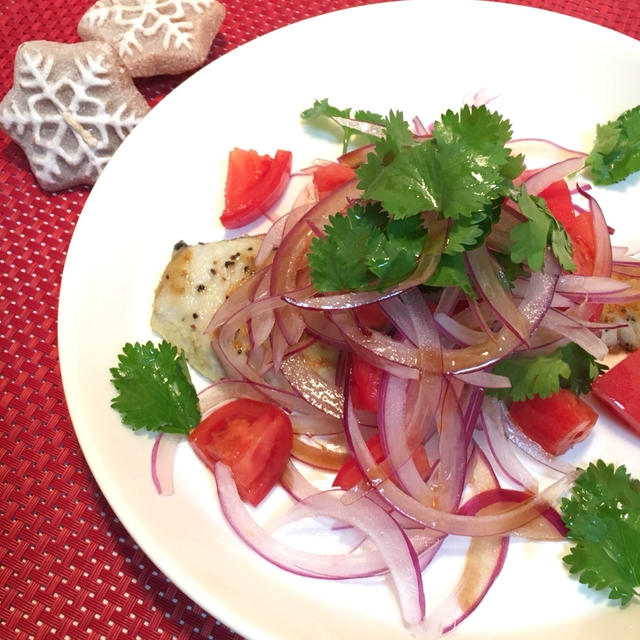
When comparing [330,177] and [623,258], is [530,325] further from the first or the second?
[330,177]

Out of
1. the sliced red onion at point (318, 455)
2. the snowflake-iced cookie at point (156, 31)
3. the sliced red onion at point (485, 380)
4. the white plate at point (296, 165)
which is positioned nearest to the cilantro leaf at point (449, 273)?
the sliced red onion at point (485, 380)

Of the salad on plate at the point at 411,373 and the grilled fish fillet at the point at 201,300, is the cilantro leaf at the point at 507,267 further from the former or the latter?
the grilled fish fillet at the point at 201,300

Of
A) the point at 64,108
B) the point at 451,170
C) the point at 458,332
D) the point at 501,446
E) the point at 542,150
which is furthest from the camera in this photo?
the point at 64,108

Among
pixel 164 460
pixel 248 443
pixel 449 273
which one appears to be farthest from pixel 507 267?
pixel 164 460

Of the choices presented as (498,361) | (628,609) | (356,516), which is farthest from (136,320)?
(628,609)

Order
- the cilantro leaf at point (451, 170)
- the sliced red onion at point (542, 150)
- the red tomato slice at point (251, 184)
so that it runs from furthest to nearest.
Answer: the sliced red onion at point (542, 150)
the red tomato slice at point (251, 184)
the cilantro leaf at point (451, 170)

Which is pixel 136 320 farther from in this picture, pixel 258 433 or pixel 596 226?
pixel 596 226
